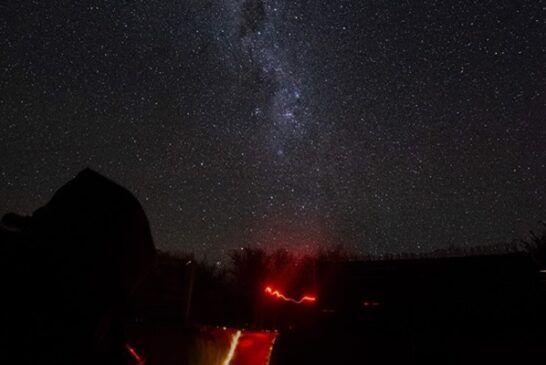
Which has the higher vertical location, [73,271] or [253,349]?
[73,271]

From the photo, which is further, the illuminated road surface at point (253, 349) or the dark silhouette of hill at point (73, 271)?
the illuminated road surface at point (253, 349)

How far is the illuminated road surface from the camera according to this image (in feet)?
35.2

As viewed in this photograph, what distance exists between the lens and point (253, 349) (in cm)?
1105

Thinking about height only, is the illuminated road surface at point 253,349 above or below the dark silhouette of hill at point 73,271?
below

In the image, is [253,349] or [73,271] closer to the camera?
[73,271]

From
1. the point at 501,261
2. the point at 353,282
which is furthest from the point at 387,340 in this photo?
the point at 501,261

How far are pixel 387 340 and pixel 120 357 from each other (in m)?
10.3

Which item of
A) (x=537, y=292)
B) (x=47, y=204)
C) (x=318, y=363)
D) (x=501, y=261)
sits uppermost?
(x=501, y=261)

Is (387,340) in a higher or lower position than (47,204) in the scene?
lower

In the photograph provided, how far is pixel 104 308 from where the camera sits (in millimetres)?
2303

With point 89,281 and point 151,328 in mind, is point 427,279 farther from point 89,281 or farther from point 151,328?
point 89,281

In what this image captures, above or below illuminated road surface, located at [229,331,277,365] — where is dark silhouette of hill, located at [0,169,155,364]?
above

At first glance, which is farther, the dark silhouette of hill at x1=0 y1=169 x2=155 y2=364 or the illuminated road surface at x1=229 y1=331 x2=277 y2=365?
the illuminated road surface at x1=229 y1=331 x2=277 y2=365

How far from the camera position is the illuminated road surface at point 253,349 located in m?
10.7
